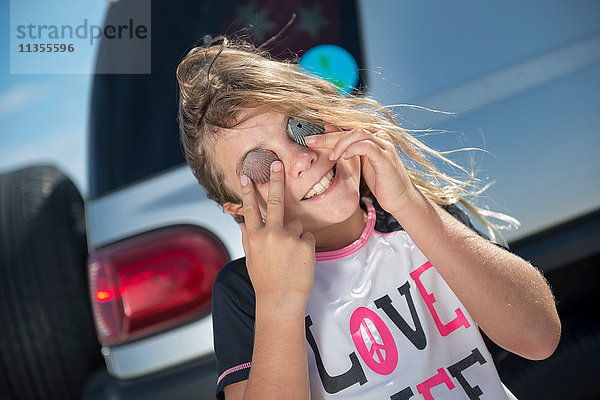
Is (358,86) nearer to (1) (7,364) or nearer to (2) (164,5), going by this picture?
(2) (164,5)

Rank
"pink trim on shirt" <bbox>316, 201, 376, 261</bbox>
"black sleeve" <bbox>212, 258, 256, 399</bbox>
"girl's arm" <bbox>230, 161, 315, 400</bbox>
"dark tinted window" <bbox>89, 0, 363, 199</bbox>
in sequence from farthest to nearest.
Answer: "dark tinted window" <bbox>89, 0, 363, 199</bbox> < "pink trim on shirt" <bbox>316, 201, 376, 261</bbox> < "black sleeve" <bbox>212, 258, 256, 399</bbox> < "girl's arm" <bbox>230, 161, 315, 400</bbox>

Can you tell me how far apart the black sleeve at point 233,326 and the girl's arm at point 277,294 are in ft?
0.11

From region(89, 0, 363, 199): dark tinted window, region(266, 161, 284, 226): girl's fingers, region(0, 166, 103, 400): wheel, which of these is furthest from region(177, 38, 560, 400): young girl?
region(0, 166, 103, 400): wheel

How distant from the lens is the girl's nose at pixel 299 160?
50.6 inches

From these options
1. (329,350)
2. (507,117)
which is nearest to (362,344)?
(329,350)

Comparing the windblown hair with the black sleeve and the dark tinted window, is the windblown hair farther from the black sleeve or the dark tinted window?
the dark tinted window

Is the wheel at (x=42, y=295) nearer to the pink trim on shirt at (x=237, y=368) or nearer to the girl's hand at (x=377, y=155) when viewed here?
the pink trim on shirt at (x=237, y=368)

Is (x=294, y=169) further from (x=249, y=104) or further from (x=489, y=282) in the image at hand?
(x=489, y=282)

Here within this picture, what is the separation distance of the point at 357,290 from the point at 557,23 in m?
1.22

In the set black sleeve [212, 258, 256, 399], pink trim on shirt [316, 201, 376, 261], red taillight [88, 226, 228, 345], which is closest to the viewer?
black sleeve [212, 258, 256, 399]

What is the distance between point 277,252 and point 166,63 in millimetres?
976

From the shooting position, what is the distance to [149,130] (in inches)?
72.6

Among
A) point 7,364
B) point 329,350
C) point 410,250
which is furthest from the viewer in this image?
point 7,364

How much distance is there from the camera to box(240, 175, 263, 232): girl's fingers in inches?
49.6
